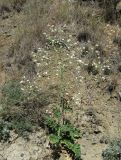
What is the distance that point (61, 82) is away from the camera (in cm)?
751

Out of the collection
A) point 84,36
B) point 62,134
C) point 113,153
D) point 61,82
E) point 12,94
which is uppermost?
point 84,36

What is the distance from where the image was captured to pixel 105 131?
730cm

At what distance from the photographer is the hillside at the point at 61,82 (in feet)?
23.1

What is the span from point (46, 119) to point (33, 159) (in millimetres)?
691

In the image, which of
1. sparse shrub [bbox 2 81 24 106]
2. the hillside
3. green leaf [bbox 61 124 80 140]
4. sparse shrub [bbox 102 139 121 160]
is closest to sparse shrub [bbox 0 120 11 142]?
the hillside

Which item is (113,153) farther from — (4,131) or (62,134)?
(4,131)

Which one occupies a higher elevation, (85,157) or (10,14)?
(10,14)

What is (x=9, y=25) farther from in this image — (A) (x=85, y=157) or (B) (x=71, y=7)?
(A) (x=85, y=157)

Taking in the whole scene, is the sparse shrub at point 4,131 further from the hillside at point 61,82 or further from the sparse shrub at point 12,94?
the sparse shrub at point 12,94

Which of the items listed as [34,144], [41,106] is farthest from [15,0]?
[34,144]

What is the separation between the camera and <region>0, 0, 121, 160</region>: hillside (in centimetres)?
705

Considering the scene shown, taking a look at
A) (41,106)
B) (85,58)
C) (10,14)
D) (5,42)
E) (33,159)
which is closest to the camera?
(33,159)

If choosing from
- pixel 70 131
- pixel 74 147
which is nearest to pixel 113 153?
pixel 74 147

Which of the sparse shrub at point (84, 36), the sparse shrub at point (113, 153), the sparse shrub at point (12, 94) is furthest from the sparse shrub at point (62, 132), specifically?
the sparse shrub at point (84, 36)
